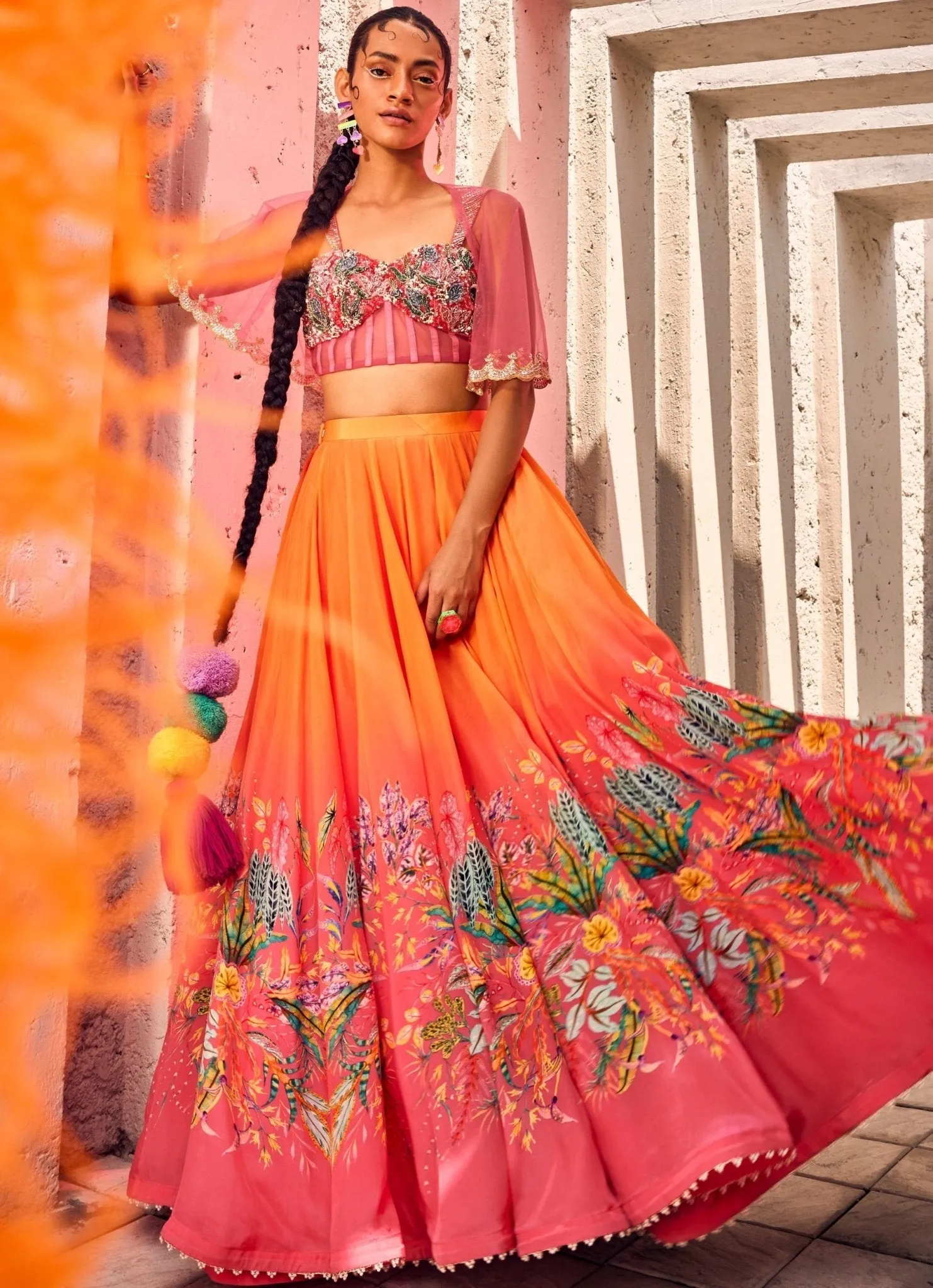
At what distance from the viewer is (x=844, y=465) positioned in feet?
16.7

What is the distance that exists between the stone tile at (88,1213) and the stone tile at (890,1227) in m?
1.02

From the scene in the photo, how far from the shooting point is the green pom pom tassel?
1.79 meters

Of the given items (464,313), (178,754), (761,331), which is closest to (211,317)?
(464,313)

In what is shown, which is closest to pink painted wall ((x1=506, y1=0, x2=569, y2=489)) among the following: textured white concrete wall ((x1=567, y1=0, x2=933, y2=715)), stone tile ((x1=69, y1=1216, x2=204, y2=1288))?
textured white concrete wall ((x1=567, y1=0, x2=933, y2=715))

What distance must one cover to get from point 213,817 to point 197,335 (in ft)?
2.84

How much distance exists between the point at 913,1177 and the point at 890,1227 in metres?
0.23

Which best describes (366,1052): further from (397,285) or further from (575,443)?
(575,443)

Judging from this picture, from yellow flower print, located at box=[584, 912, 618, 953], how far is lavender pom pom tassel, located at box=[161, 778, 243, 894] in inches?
19.6

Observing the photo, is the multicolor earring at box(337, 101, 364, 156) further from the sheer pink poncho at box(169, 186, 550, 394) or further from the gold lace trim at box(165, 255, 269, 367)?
the gold lace trim at box(165, 255, 269, 367)

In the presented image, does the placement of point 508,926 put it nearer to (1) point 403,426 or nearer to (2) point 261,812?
(2) point 261,812

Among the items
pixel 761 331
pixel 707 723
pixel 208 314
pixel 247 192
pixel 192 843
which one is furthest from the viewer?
pixel 761 331

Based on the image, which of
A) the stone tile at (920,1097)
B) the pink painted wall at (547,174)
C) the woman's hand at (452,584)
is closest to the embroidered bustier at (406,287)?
the woman's hand at (452,584)

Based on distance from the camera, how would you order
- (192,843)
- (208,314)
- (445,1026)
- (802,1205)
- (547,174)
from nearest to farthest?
1. (445,1026)
2. (192,843)
3. (802,1205)
4. (208,314)
5. (547,174)

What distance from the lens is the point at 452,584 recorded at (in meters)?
1.88
